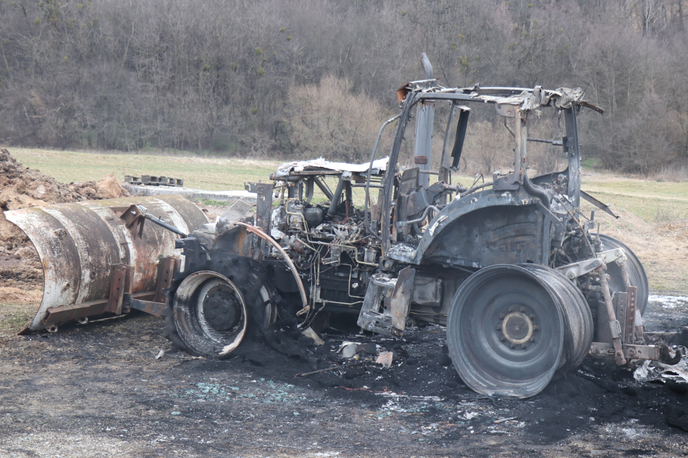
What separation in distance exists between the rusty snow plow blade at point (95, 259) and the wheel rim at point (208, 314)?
1.95 feet

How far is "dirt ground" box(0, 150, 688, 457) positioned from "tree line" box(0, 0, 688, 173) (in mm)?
34103

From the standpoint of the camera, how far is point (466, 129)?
21.3 ft

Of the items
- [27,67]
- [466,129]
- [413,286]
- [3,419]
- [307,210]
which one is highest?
[27,67]

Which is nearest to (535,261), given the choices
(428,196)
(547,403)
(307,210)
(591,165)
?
(547,403)

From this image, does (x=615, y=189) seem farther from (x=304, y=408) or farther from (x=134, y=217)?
(x=304, y=408)

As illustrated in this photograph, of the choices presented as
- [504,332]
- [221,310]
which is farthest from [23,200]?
[504,332]

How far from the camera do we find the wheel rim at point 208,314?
6219 millimetres

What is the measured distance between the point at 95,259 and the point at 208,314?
164cm

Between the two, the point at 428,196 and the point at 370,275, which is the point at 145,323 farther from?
the point at 428,196

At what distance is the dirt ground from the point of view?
4.23 m

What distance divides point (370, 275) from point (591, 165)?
3020cm

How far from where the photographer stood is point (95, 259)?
7016 millimetres

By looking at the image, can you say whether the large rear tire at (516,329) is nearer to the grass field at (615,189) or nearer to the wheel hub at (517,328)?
the wheel hub at (517,328)

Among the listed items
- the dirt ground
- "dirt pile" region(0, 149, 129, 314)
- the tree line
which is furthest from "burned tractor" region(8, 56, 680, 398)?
the tree line
